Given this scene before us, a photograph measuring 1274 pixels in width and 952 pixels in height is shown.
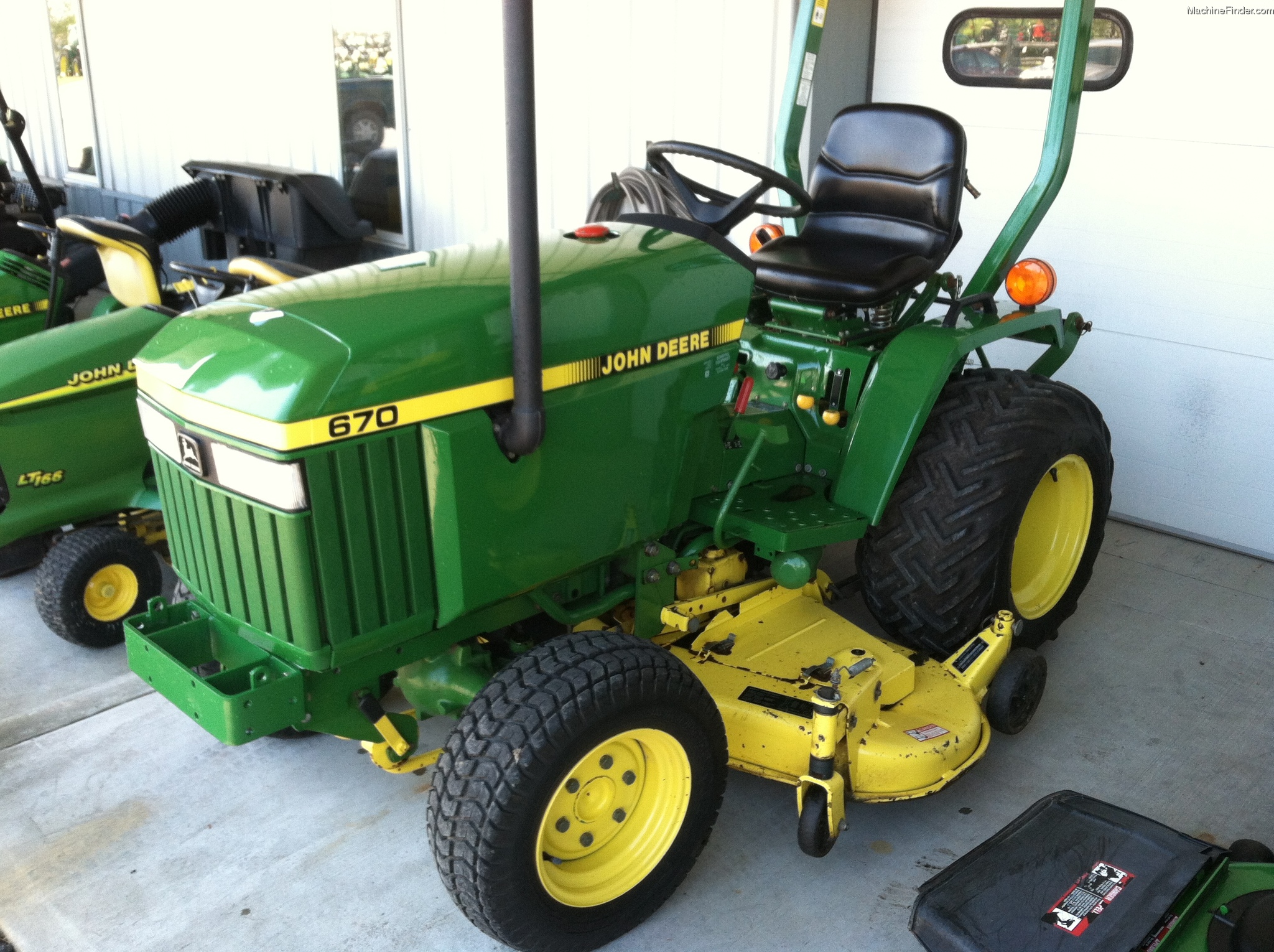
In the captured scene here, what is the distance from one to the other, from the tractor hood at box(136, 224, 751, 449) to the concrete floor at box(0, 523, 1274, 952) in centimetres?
109

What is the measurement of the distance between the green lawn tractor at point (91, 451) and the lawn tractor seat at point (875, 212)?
5.12ft

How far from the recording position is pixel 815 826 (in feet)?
7.89

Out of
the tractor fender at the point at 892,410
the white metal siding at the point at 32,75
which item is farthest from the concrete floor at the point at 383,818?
the white metal siding at the point at 32,75

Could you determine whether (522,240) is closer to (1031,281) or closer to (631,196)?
(1031,281)

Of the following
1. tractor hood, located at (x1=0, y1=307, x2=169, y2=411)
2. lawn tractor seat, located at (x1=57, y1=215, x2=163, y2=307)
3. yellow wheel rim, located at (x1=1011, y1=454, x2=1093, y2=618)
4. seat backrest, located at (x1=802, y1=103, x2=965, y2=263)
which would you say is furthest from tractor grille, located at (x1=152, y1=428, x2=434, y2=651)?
lawn tractor seat, located at (x1=57, y1=215, x2=163, y2=307)

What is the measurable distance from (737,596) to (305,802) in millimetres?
1177

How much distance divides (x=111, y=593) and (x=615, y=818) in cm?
204

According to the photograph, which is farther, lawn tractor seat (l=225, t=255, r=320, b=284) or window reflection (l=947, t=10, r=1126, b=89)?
window reflection (l=947, t=10, r=1126, b=89)

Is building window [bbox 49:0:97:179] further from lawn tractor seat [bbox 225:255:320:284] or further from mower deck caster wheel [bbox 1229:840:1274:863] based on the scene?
mower deck caster wheel [bbox 1229:840:1274:863]

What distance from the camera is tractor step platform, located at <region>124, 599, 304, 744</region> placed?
2.06 m

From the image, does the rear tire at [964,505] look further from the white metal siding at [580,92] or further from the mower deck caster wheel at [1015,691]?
the white metal siding at [580,92]

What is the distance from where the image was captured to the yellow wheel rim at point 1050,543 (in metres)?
3.34

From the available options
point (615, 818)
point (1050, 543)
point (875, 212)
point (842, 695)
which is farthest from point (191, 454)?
point (1050, 543)

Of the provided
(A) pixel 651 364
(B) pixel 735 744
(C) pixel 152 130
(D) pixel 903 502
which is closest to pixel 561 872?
(B) pixel 735 744
